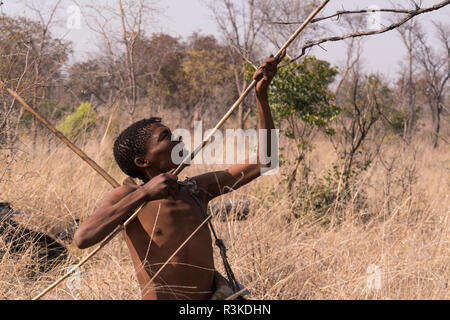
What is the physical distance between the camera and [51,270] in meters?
3.81

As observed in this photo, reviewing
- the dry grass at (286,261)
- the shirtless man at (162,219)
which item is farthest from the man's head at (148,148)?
the dry grass at (286,261)

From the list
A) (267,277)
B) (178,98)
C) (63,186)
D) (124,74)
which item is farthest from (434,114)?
(267,277)

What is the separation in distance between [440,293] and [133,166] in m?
1.80

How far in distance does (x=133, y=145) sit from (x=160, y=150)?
0.12 m

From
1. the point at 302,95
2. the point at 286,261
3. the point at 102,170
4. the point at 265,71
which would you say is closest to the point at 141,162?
the point at 102,170

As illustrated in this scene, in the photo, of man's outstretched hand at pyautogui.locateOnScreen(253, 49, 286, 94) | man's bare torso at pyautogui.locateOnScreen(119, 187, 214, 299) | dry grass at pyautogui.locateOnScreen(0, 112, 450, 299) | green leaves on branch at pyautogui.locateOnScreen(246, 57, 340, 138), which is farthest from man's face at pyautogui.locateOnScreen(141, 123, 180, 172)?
green leaves on branch at pyautogui.locateOnScreen(246, 57, 340, 138)

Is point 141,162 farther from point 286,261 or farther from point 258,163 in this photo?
point 286,261

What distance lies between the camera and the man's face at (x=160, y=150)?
7.32ft

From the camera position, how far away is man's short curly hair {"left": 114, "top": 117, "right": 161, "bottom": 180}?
2.25m

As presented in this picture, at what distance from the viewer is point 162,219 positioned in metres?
2.15

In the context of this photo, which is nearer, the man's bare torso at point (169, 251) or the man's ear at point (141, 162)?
the man's bare torso at point (169, 251)

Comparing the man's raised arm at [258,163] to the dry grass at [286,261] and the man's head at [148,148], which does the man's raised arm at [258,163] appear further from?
the dry grass at [286,261]

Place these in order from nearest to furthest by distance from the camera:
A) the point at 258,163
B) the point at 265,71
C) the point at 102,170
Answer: the point at 102,170
the point at 265,71
the point at 258,163

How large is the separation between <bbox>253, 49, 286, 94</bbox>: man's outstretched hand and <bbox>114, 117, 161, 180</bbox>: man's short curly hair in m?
0.46
